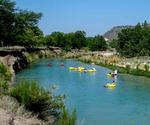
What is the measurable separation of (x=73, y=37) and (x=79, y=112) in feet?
429

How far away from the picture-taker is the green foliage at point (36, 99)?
25.4 m

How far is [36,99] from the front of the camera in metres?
25.3

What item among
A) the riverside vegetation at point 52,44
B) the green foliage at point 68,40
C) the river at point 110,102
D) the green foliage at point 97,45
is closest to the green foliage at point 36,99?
the riverside vegetation at point 52,44

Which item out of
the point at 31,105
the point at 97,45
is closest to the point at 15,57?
the point at 31,105

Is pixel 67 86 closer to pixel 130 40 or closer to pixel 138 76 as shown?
pixel 138 76

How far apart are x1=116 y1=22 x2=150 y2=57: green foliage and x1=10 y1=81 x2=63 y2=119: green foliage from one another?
229ft

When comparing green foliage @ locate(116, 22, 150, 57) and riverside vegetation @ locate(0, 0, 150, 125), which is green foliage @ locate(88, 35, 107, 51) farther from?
green foliage @ locate(116, 22, 150, 57)

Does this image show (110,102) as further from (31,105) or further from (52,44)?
(52,44)

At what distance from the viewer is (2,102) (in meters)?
24.8

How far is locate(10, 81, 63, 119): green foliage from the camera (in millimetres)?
25375

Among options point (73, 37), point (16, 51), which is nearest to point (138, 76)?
point (16, 51)

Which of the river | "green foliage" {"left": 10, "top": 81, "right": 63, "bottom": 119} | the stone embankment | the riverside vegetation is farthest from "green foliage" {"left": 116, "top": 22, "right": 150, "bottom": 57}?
"green foliage" {"left": 10, "top": 81, "right": 63, "bottom": 119}

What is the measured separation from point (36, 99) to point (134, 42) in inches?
3126

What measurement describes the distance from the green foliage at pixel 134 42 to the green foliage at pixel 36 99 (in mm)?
69896
